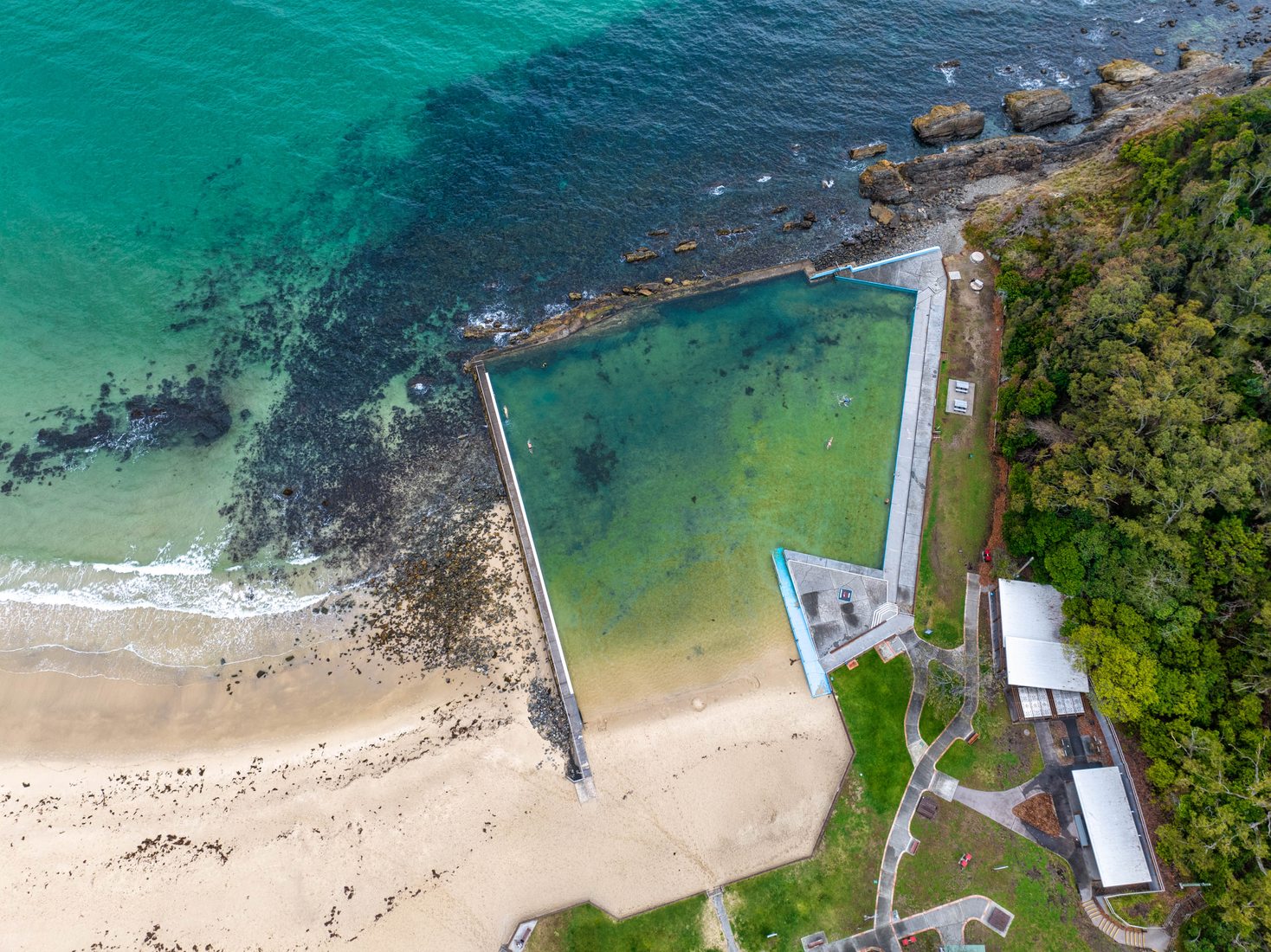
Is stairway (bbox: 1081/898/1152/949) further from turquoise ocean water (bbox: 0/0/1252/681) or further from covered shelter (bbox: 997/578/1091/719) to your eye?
turquoise ocean water (bbox: 0/0/1252/681)

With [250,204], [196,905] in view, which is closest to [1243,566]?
[196,905]

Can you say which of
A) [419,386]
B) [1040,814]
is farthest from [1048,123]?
[419,386]

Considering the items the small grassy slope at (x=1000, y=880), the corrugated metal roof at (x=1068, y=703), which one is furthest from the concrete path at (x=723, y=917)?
the corrugated metal roof at (x=1068, y=703)

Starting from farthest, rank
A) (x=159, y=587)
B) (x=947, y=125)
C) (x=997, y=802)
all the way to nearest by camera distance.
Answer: (x=947, y=125)
(x=159, y=587)
(x=997, y=802)

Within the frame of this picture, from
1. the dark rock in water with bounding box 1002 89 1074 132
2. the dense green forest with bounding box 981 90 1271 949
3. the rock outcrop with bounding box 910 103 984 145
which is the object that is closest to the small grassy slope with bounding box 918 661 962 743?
the dense green forest with bounding box 981 90 1271 949

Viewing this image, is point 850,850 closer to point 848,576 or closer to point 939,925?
point 939,925

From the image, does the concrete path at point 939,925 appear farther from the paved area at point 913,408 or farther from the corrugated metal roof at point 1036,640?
the paved area at point 913,408

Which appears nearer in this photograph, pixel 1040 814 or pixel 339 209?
pixel 1040 814

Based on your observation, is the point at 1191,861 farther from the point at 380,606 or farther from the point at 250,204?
the point at 250,204
